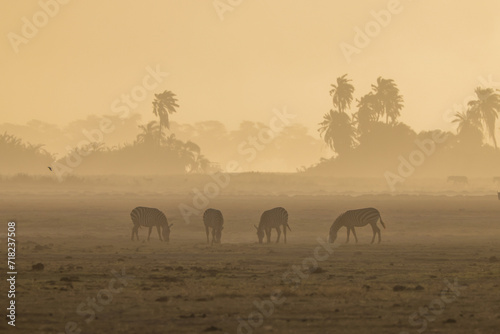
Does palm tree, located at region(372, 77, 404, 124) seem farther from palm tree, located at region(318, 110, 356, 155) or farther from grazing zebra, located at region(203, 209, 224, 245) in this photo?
grazing zebra, located at region(203, 209, 224, 245)

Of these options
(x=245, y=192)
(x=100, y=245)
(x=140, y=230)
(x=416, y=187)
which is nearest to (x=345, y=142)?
(x=416, y=187)

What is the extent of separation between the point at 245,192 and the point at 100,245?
53.9m

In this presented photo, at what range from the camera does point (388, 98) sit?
139875 millimetres

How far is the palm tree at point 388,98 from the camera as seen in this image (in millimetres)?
139625

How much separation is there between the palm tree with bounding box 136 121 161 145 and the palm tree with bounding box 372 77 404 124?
35.7m

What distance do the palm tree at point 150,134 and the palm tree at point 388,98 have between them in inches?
1405

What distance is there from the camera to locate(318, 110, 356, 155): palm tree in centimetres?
13975

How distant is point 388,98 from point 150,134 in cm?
3862

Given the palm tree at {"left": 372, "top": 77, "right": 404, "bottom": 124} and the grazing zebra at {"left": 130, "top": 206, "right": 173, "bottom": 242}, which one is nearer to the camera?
the grazing zebra at {"left": 130, "top": 206, "right": 173, "bottom": 242}

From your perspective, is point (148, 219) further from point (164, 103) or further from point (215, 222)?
point (164, 103)

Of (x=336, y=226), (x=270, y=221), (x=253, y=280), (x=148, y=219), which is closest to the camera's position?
(x=253, y=280)

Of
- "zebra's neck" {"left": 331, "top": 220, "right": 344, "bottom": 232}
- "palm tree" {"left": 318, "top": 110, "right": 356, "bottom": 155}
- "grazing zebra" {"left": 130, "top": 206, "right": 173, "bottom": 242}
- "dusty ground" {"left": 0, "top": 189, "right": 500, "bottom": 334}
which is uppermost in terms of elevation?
"palm tree" {"left": 318, "top": 110, "right": 356, "bottom": 155}

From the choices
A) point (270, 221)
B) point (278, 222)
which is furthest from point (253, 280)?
point (278, 222)

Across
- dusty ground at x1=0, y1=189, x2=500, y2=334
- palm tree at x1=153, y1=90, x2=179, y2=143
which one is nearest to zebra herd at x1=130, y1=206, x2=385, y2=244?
dusty ground at x1=0, y1=189, x2=500, y2=334
